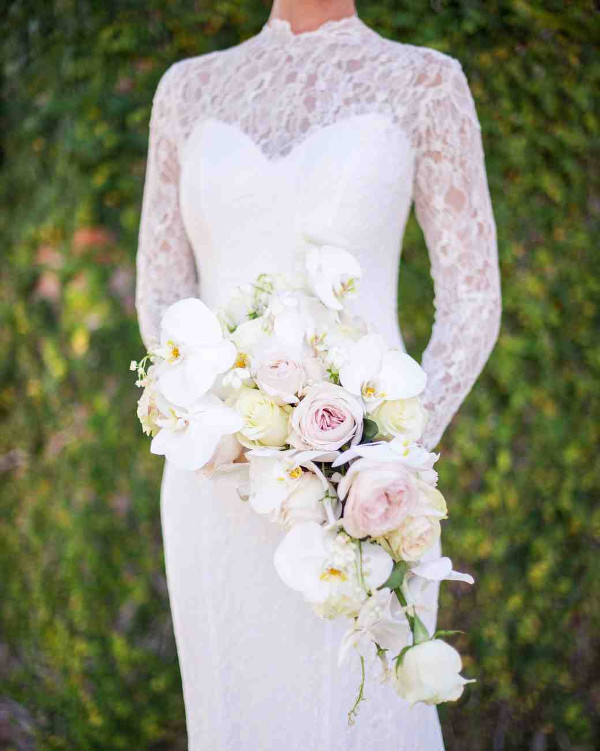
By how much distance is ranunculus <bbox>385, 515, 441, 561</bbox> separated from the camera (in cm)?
119

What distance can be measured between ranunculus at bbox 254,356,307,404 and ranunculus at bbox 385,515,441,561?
0.79ft

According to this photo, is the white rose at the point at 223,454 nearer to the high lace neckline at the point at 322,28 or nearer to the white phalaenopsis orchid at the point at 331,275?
the white phalaenopsis orchid at the point at 331,275

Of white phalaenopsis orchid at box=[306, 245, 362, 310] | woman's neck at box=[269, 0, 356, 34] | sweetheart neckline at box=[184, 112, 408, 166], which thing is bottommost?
white phalaenopsis orchid at box=[306, 245, 362, 310]

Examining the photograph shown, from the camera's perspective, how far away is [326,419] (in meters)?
1.21

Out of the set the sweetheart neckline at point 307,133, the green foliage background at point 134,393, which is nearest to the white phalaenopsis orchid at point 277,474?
the sweetheart neckline at point 307,133

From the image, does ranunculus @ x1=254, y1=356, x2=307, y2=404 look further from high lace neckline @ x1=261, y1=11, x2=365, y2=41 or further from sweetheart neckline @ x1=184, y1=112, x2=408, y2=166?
high lace neckline @ x1=261, y1=11, x2=365, y2=41

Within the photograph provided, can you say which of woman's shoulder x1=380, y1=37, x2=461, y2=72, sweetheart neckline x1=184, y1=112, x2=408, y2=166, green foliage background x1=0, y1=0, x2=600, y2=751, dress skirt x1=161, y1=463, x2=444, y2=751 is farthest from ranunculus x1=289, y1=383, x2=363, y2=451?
green foliage background x1=0, y1=0, x2=600, y2=751

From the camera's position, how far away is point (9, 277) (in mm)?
3070

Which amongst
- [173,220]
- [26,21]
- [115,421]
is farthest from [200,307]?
[26,21]

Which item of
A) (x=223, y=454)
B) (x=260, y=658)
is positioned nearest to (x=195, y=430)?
(x=223, y=454)

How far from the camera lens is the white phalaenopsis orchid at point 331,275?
1368 millimetres

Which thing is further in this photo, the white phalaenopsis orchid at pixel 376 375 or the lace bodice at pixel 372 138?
the lace bodice at pixel 372 138

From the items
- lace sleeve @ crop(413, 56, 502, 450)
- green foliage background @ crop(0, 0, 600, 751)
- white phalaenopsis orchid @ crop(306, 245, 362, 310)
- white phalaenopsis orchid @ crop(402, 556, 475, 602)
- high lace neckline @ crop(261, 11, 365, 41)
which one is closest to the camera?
white phalaenopsis orchid @ crop(402, 556, 475, 602)

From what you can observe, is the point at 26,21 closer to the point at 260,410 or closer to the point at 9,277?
the point at 9,277
